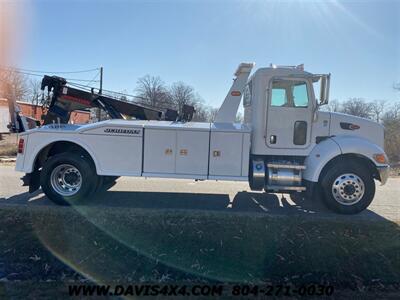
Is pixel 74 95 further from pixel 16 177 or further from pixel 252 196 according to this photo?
pixel 252 196

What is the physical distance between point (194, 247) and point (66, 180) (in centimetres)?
336

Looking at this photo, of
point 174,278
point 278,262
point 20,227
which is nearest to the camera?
point 174,278

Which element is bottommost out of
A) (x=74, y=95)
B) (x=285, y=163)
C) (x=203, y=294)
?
(x=203, y=294)

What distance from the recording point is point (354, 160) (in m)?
5.96

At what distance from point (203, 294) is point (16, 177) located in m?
7.84

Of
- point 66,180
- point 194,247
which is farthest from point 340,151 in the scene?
point 66,180

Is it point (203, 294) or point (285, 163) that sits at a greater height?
point (285, 163)

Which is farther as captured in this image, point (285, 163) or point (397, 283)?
point (285, 163)

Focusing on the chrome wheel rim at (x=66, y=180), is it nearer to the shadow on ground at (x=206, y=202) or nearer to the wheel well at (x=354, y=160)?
the shadow on ground at (x=206, y=202)

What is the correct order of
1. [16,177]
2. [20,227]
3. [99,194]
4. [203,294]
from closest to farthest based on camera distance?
[203,294]
[20,227]
[99,194]
[16,177]

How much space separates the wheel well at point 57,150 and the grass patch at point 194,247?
120 centimetres

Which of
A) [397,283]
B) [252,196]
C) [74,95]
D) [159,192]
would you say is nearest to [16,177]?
[74,95]

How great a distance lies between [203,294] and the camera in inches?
130

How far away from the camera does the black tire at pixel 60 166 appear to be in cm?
601
